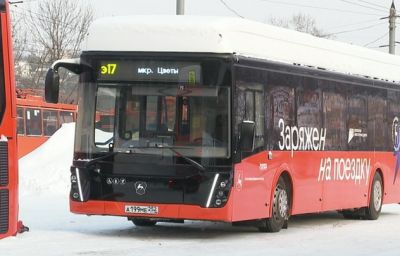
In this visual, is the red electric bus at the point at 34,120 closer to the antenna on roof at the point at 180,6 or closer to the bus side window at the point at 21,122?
the bus side window at the point at 21,122

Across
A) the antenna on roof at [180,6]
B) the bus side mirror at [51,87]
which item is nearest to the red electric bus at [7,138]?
the bus side mirror at [51,87]

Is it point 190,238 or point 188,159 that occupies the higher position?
point 188,159

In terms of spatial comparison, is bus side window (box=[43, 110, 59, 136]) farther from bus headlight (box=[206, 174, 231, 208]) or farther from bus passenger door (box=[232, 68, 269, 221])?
bus headlight (box=[206, 174, 231, 208])

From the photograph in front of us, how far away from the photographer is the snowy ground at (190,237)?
36.8 feet

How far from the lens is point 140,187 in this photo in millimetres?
12305

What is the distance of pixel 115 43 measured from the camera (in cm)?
1266

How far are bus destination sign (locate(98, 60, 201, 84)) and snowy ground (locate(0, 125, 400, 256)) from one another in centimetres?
242

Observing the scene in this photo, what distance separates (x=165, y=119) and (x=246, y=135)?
1230 mm

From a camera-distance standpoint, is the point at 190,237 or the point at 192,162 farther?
the point at 190,237

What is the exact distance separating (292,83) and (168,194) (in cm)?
327

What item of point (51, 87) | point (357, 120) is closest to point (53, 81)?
point (51, 87)

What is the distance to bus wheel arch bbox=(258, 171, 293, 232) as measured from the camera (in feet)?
44.2

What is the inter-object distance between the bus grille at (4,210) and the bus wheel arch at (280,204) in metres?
5.12

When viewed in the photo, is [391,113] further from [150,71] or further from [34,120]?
[34,120]
